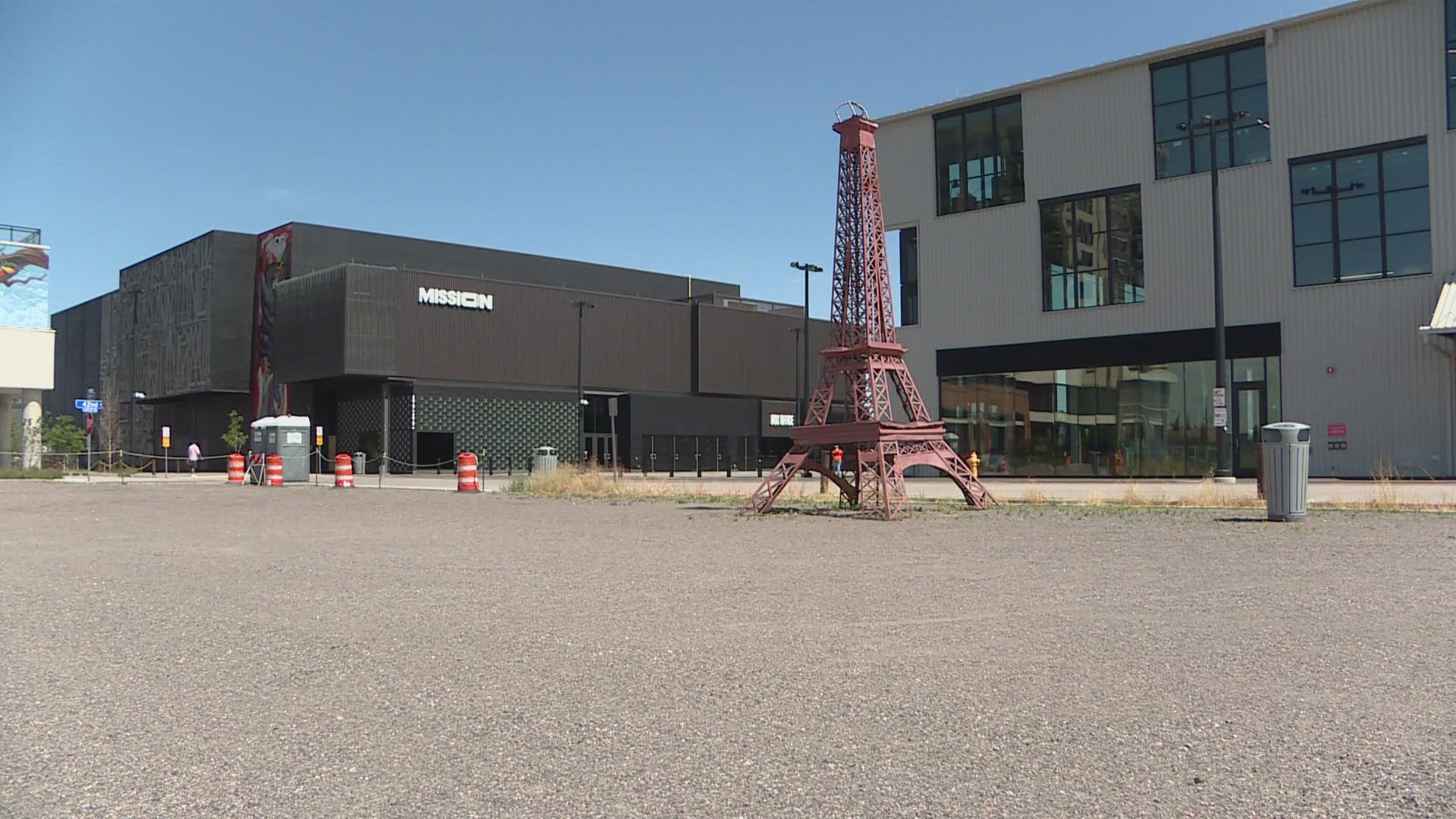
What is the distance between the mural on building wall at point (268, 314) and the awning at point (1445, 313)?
199 ft

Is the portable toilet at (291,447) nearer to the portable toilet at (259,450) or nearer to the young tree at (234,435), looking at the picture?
the portable toilet at (259,450)

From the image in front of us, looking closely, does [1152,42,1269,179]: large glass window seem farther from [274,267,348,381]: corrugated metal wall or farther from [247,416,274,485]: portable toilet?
[274,267,348,381]: corrugated metal wall

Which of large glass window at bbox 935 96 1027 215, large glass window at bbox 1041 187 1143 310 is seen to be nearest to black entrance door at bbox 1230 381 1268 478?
large glass window at bbox 1041 187 1143 310

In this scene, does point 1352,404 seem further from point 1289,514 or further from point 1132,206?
point 1289,514

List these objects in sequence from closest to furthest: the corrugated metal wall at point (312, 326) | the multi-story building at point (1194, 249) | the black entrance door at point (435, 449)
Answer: the multi-story building at point (1194, 249)
the black entrance door at point (435, 449)
the corrugated metal wall at point (312, 326)

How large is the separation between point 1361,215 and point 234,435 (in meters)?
63.7

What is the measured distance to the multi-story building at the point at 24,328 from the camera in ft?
184

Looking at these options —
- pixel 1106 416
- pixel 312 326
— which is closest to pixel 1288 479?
pixel 1106 416

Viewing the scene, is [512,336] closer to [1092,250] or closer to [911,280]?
[911,280]

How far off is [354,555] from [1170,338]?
30.6m

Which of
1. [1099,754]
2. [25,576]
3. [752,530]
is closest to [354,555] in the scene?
[25,576]

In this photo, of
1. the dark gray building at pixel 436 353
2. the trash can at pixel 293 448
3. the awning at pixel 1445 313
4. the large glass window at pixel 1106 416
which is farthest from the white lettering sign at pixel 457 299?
the awning at pixel 1445 313

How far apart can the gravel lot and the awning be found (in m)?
20.9

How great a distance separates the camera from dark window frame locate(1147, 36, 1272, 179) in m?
35.7
